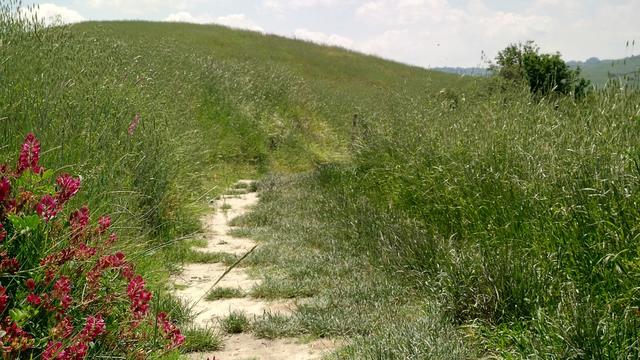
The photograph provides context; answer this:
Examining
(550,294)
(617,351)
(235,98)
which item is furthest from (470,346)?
(235,98)

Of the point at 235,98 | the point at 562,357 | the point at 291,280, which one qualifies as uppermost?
the point at 235,98

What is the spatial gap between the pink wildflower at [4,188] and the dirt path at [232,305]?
3.54ft

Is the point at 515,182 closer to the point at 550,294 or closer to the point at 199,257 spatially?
the point at 550,294

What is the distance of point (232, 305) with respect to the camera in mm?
5508

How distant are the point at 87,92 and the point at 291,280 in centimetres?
314

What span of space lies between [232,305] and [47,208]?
115 inches

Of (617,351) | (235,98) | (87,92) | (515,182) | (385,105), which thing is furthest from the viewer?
(235,98)

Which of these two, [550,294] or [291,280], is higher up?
[550,294]

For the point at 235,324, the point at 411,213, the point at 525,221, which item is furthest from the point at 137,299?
the point at 411,213

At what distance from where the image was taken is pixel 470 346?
12.8 feet

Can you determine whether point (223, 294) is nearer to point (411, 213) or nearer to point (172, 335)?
point (172, 335)

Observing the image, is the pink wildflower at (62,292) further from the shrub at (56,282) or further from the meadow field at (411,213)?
the meadow field at (411,213)

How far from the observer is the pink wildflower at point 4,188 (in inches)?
105

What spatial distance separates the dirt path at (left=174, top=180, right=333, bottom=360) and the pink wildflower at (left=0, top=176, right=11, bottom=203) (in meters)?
1.08
